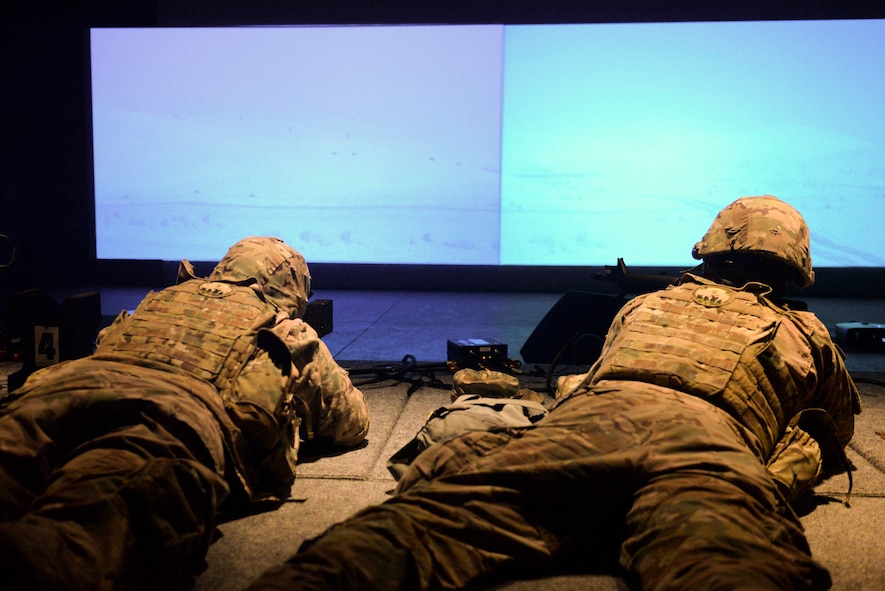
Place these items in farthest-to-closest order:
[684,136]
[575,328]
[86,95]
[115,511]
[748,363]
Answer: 1. [86,95]
2. [684,136]
3. [575,328]
4. [748,363]
5. [115,511]

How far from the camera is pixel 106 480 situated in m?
1.59

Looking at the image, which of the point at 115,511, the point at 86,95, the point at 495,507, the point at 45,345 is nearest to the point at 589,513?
the point at 495,507

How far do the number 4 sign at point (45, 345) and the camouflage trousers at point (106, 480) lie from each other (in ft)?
4.38

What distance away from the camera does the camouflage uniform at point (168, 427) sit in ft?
4.92

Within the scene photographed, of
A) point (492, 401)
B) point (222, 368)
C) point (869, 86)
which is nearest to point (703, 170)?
point (869, 86)

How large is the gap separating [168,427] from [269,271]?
0.84m

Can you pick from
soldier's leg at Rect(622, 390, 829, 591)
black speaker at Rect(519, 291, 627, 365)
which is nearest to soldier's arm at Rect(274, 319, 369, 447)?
soldier's leg at Rect(622, 390, 829, 591)

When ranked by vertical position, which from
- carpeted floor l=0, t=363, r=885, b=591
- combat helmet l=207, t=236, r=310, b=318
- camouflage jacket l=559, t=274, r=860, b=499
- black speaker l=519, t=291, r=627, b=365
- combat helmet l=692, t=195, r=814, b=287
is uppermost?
combat helmet l=692, t=195, r=814, b=287

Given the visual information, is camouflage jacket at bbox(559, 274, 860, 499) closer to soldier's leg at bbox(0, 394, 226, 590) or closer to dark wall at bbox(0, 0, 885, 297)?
soldier's leg at bbox(0, 394, 226, 590)

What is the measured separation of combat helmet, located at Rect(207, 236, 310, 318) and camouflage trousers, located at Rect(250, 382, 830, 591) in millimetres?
1001

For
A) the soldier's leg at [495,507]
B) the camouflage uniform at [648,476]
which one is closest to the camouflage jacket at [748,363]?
the camouflage uniform at [648,476]

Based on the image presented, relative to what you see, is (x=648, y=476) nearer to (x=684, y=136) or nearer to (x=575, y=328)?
(x=575, y=328)

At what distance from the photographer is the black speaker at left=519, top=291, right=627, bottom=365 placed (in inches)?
156

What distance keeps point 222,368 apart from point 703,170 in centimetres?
571
